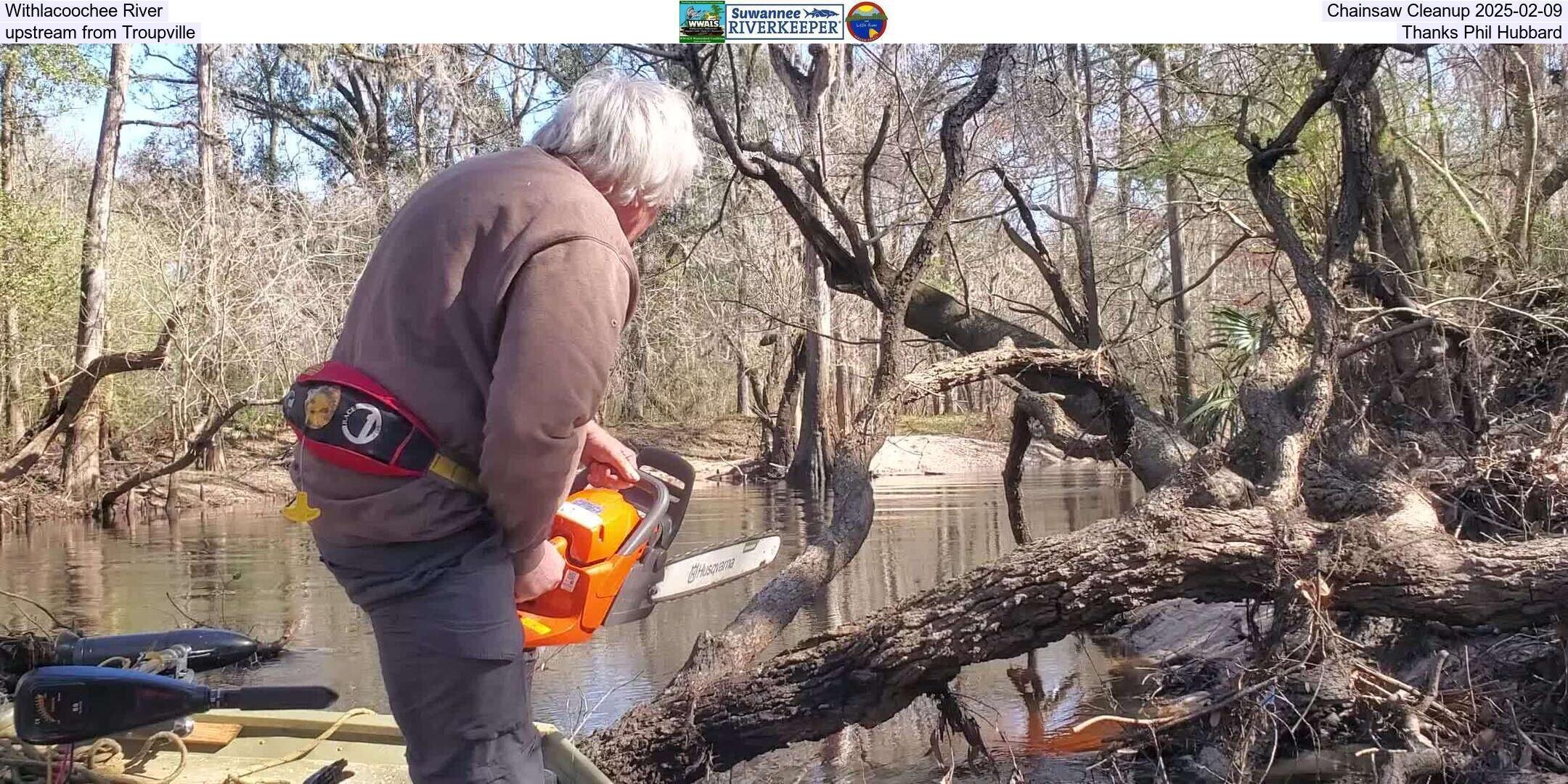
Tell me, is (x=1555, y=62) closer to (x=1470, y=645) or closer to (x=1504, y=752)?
(x=1470, y=645)

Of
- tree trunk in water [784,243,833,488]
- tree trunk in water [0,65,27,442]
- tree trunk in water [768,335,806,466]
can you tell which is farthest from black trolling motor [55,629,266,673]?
tree trunk in water [768,335,806,466]

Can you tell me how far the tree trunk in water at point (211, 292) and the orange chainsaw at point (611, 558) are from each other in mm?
12828

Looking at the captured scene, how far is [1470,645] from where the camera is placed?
588cm

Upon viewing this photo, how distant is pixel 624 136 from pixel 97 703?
183 centimetres

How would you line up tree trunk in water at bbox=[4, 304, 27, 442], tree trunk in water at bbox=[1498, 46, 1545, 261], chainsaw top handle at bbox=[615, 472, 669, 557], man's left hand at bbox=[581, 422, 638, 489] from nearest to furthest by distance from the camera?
chainsaw top handle at bbox=[615, 472, 669, 557] < man's left hand at bbox=[581, 422, 638, 489] < tree trunk in water at bbox=[1498, 46, 1545, 261] < tree trunk in water at bbox=[4, 304, 27, 442]

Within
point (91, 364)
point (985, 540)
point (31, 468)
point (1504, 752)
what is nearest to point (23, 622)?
point (91, 364)

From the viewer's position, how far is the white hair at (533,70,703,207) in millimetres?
2471

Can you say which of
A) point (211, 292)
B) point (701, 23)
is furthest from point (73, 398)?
point (701, 23)

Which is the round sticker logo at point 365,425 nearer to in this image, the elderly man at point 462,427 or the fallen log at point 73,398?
the elderly man at point 462,427

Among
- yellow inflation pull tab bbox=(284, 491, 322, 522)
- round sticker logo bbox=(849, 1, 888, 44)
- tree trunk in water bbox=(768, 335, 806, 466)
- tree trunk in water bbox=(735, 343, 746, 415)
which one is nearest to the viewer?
yellow inflation pull tab bbox=(284, 491, 322, 522)

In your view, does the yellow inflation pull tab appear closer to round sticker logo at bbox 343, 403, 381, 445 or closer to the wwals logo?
round sticker logo at bbox 343, 403, 381, 445

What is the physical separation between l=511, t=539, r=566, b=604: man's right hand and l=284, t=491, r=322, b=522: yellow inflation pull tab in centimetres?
38

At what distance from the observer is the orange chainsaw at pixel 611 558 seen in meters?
2.67

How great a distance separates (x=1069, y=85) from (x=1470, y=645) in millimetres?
8021
